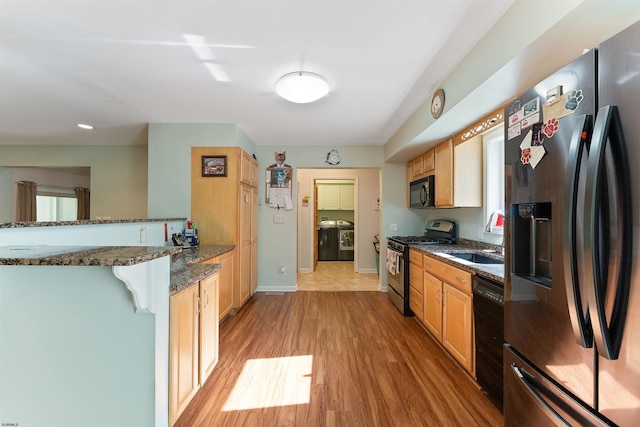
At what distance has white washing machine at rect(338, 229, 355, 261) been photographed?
21.7ft

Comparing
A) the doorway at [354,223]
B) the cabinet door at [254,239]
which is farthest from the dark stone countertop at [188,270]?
the doorway at [354,223]

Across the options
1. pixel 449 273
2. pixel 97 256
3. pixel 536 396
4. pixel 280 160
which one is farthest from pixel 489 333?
pixel 280 160

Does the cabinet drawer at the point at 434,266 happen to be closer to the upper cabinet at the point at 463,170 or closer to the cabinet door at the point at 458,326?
the cabinet door at the point at 458,326

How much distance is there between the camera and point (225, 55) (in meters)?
1.83

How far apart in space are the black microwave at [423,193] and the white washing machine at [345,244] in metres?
2.81

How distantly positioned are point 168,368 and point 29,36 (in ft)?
7.37

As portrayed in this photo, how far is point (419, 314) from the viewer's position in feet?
→ 9.18

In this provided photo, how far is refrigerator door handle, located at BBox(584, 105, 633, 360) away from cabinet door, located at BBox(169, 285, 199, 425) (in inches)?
67.2

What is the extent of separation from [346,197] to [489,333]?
546 centimetres

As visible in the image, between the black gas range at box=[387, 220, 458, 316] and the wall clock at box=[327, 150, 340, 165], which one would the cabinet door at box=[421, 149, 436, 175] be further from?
the wall clock at box=[327, 150, 340, 165]

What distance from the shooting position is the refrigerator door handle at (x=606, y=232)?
0.70 m

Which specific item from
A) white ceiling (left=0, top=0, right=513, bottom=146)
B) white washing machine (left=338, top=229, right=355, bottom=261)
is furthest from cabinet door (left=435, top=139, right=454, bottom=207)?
white washing machine (left=338, top=229, right=355, bottom=261)

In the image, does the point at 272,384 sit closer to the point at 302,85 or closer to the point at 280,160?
the point at 302,85

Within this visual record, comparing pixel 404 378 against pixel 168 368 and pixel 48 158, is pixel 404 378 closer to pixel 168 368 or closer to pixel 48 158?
pixel 168 368
